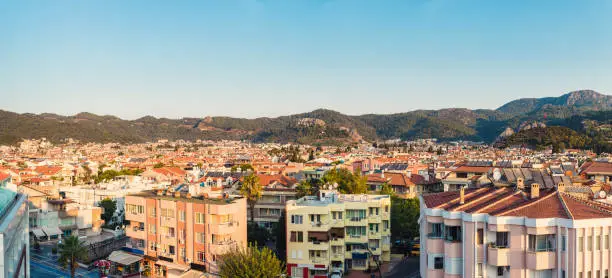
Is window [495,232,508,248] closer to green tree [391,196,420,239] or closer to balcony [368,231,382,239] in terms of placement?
balcony [368,231,382,239]

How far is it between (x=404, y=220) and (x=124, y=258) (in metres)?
26.3

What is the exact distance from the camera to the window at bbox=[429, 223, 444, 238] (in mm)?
25759

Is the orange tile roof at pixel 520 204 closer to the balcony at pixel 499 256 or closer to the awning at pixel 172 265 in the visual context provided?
the balcony at pixel 499 256

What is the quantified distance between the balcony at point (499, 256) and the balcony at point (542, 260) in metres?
1.01

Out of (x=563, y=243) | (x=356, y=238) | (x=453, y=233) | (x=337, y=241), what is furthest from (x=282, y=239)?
(x=563, y=243)

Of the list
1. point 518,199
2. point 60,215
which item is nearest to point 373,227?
point 518,199

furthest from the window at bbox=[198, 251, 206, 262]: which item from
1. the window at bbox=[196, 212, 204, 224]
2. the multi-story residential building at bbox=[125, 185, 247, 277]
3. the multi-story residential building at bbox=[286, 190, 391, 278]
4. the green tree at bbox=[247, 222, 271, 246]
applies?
the green tree at bbox=[247, 222, 271, 246]

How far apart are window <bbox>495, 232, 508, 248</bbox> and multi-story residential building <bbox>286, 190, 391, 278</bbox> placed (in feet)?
45.2

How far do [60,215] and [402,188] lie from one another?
41.6 m

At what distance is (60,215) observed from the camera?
2272 inches

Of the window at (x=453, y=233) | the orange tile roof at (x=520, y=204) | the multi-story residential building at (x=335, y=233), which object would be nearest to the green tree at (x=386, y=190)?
the multi-story residential building at (x=335, y=233)

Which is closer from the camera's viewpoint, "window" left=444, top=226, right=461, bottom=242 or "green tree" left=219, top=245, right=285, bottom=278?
"window" left=444, top=226, right=461, bottom=242

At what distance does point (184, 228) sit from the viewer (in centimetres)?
3928

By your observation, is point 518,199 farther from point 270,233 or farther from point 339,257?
point 270,233
